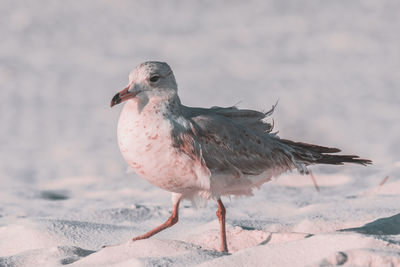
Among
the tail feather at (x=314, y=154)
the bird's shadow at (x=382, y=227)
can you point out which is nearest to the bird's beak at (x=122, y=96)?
the tail feather at (x=314, y=154)

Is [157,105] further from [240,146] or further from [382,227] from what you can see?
[382,227]

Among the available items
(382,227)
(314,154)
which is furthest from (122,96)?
(382,227)

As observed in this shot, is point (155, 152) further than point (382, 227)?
No

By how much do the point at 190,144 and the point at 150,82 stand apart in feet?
1.77

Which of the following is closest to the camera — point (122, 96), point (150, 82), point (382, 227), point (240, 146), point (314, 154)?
point (122, 96)

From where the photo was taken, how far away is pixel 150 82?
4.57 meters

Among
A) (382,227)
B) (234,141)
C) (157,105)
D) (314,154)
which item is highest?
(157,105)

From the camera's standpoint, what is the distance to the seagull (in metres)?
4.33

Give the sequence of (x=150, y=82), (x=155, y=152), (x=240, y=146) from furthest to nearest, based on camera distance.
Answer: (x=240, y=146)
(x=150, y=82)
(x=155, y=152)

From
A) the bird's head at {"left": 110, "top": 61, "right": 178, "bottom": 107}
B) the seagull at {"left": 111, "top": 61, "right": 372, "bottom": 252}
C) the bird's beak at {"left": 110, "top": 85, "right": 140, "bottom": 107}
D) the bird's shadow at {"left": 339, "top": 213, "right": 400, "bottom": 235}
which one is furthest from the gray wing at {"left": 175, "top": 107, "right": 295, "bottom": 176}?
the bird's shadow at {"left": 339, "top": 213, "right": 400, "bottom": 235}

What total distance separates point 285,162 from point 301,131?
3794 millimetres

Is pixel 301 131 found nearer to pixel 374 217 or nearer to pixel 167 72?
pixel 374 217

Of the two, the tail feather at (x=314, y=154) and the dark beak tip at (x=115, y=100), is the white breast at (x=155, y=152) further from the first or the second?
the tail feather at (x=314, y=154)

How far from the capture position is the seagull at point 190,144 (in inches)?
170
